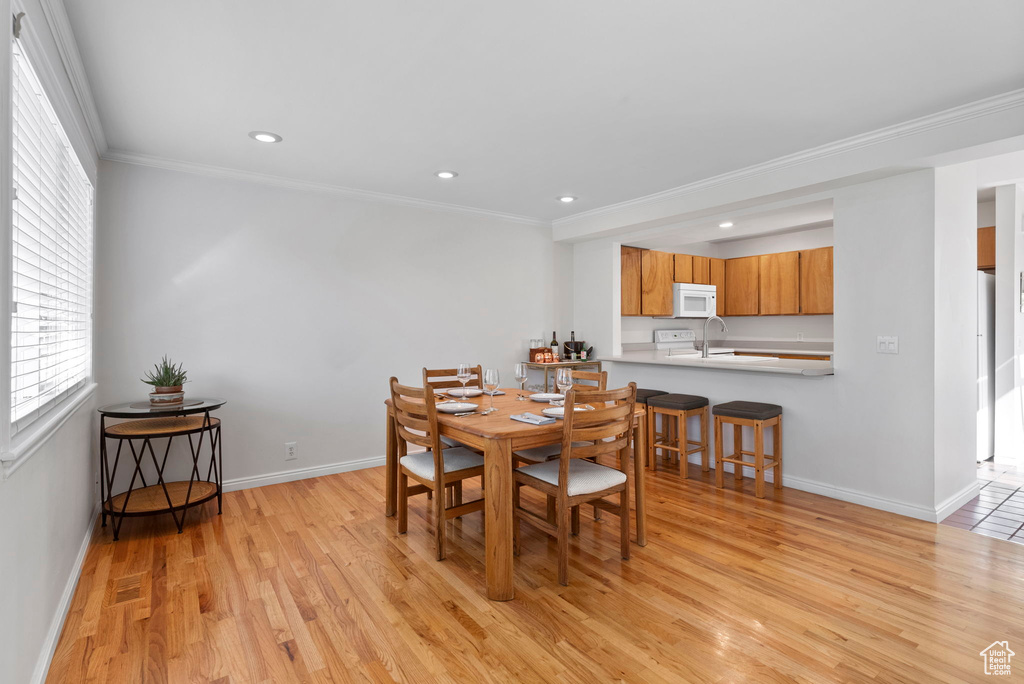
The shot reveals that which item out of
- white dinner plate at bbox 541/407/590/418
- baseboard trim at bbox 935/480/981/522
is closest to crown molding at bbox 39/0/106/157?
white dinner plate at bbox 541/407/590/418

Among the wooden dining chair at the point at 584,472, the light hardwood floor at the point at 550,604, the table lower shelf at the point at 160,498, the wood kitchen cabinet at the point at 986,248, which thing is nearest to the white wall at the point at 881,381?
the light hardwood floor at the point at 550,604

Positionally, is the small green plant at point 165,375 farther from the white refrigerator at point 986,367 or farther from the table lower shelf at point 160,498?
the white refrigerator at point 986,367

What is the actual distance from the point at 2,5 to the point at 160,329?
2624 mm

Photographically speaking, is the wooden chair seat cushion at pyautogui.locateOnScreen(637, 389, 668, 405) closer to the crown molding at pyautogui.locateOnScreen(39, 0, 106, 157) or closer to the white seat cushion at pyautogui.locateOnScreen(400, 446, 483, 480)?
the white seat cushion at pyautogui.locateOnScreen(400, 446, 483, 480)

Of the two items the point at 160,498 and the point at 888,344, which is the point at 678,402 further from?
the point at 160,498

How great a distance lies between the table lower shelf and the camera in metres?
3.03

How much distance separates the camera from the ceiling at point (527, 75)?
196cm

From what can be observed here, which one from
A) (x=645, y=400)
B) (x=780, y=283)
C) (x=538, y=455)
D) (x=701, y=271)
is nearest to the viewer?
(x=538, y=455)

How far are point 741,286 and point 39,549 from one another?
674cm

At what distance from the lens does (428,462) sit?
9.54 feet

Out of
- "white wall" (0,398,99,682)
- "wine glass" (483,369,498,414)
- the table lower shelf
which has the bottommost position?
the table lower shelf

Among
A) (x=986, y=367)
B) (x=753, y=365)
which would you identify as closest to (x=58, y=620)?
(x=753, y=365)

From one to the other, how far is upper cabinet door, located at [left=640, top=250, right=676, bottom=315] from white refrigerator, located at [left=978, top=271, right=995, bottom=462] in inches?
107

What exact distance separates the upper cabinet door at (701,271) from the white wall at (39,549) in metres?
5.96
